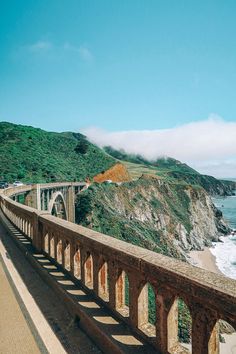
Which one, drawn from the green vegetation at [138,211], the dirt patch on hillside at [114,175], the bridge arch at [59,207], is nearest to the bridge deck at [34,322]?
the green vegetation at [138,211]

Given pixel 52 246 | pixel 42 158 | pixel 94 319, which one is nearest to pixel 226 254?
pixel 42 158

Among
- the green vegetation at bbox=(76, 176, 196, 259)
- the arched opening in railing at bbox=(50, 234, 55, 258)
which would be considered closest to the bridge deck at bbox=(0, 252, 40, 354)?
the arched opening in railing at bbox=(50, 234, 55, 258)

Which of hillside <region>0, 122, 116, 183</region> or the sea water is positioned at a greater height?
hillside <region>0, 122, 116, 183</region>

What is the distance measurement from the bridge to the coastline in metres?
14.8

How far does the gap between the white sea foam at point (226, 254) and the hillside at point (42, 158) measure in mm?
32858

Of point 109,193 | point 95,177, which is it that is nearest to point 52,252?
point 109,193

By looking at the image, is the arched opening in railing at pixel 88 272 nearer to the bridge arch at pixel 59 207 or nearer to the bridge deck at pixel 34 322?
the bridge deck at pixel 34 322

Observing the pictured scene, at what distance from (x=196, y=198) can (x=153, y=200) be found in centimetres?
1657

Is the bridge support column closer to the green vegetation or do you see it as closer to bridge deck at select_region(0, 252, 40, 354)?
the green vegetation

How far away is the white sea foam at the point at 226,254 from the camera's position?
41.4 metres

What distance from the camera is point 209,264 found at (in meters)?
45.6

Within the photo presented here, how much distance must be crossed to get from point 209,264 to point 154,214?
20021 mm

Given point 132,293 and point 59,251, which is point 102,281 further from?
point 59,251

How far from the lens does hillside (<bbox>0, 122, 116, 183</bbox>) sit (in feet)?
195
